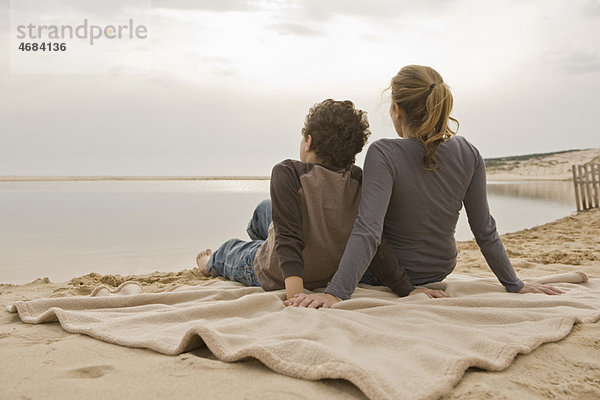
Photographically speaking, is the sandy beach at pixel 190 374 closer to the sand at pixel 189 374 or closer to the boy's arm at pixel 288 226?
the sand at pixel 189 374

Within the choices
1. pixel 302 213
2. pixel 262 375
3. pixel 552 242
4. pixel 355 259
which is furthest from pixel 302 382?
pixel 552 242

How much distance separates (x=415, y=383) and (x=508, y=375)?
1.46 ft

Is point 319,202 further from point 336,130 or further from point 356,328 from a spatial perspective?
point 356,328

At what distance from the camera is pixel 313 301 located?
2670mm

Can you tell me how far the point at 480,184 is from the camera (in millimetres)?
3172

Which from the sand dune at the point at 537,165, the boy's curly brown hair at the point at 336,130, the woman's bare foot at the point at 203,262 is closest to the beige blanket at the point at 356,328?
the boy's curly brown hair at the point at 336,130

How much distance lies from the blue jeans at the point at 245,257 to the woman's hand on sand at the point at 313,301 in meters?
→ 0.71

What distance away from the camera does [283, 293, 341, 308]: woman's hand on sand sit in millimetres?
2666

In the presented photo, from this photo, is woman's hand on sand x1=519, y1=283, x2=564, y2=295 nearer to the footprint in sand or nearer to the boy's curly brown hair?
the boy's curly brown hair

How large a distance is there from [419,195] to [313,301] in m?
0.91

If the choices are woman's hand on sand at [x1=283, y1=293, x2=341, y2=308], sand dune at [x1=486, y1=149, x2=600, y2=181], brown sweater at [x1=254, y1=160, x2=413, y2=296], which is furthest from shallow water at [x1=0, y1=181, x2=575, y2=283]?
sand dune at [x1=486, y1=149, x2=600, y2=181]

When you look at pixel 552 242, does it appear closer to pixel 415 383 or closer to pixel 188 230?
pixel 188 230

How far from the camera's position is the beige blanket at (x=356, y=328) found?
74.0 inches

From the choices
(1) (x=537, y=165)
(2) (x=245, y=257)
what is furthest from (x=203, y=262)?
(1) (x=537, y=165)
